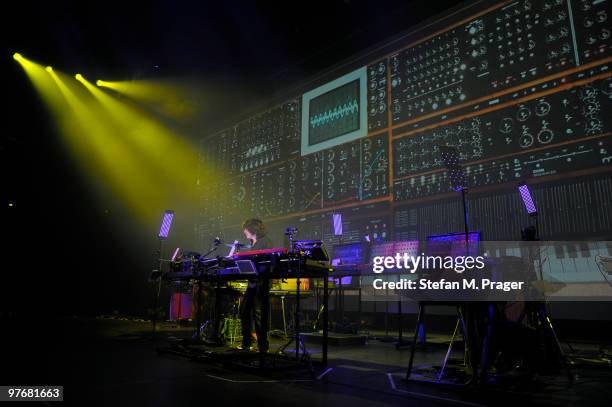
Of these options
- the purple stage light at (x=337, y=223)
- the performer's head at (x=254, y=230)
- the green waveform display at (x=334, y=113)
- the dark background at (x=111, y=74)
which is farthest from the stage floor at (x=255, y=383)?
the dark background at (x=111, y=74)

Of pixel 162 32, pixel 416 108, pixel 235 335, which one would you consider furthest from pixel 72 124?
pixel 416 108

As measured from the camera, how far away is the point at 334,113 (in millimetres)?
7840

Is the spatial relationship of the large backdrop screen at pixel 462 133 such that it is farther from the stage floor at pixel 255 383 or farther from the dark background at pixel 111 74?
the stage floor at pixel 255 383

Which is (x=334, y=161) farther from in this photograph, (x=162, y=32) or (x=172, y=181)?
(x=172, y=181)

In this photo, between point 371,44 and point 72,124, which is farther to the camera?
point 72,124

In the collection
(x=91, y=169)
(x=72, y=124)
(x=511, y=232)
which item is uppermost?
(x=72, y=124)

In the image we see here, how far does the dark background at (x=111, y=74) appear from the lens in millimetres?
7230

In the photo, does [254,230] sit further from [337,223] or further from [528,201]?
[528,201]

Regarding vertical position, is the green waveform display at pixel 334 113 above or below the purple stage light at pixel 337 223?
above

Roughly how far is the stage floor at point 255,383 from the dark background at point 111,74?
5.33 m

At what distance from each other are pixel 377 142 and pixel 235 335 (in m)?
3.63

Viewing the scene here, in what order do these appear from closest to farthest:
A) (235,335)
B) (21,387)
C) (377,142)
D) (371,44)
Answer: (21,387), (235,335), (377,142), (371,44)

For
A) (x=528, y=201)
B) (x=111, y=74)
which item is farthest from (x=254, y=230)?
(x=111, y=74)

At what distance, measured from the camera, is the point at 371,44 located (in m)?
7.52
